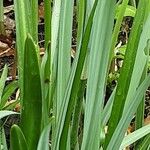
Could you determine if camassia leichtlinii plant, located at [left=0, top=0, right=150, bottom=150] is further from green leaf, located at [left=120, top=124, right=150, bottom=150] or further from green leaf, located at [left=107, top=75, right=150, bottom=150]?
green leaf, located at [left=120, top=124, right=150, bottom=150]

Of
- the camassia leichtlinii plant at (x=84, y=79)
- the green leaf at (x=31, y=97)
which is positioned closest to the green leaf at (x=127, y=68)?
the camassia leichtlinii plant at (x=84, y=79)

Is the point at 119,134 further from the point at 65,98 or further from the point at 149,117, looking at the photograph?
the point at 149,117

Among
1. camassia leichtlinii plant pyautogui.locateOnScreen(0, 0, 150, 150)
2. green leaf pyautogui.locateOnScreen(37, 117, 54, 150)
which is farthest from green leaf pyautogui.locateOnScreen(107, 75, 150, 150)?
green leaf pyautogui.locateOnScreen(37, 117, 54, 150)

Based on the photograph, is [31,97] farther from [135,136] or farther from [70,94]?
[135,136]

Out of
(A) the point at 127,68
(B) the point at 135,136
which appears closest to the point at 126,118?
(A) the point at 127,68

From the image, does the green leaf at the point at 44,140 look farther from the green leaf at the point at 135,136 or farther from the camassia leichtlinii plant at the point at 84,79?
the green leaf at the point at 135,136
